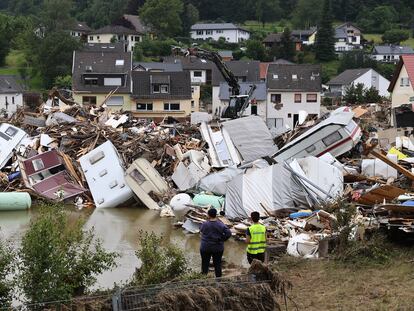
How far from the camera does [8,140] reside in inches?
1011

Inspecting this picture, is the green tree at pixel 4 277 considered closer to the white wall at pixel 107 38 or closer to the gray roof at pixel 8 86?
the gray roof at pixel 8 86

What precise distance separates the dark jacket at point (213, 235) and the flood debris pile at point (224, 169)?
3.50m

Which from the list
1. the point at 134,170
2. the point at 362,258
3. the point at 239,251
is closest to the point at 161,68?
the point at 134,170

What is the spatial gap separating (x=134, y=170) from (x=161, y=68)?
33357 millimetres

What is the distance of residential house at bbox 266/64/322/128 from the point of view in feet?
144

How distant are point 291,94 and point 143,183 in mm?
23936

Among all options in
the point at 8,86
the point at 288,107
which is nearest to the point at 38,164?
the point at 288,107

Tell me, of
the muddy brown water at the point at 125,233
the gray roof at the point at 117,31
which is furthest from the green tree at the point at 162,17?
the muddy brown water at the point at 125,233

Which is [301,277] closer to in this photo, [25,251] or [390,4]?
[25,251]

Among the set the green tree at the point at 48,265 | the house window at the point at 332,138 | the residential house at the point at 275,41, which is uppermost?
the residential house at the point at 275,41

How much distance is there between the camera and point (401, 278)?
1112 centimetres

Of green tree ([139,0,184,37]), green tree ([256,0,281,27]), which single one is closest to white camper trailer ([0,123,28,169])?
green tree ([139,0,184,37])

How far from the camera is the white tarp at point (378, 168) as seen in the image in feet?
66.3

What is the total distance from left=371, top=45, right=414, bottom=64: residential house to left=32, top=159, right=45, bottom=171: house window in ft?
206
